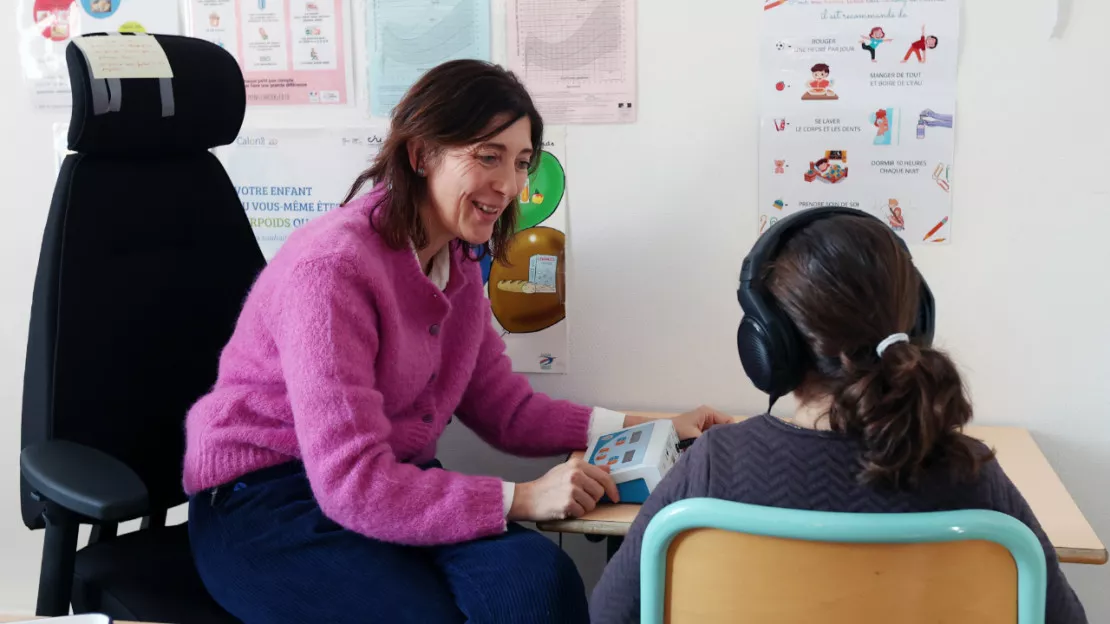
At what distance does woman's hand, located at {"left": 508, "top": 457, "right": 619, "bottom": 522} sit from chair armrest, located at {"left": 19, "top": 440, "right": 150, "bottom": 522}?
1.53 feet

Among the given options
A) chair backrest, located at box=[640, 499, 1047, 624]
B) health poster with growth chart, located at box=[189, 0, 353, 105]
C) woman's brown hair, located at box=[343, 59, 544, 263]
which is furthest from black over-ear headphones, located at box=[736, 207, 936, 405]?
health poster with growth chart, located at box=[189, 0, 353, 105]

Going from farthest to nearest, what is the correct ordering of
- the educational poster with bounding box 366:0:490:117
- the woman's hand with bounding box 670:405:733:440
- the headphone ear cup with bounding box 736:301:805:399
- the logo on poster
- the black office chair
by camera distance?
the logo on poster, the educational poster with bounding box 366:0:490:117, the woman's hand with bounding box 670:405:733:440, the black office chair, the headphone ear cup with bounding box 736:301:805:399

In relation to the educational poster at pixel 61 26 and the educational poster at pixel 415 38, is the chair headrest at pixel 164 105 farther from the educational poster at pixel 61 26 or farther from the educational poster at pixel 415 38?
the educational poster at pixel 61 26

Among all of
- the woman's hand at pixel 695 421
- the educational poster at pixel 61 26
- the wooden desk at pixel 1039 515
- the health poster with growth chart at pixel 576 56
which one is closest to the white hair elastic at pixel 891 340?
the wooden desk at pixel 1039 515

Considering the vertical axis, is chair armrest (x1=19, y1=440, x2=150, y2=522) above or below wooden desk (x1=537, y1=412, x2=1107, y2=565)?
above

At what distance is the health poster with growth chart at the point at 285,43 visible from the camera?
73.0 inches

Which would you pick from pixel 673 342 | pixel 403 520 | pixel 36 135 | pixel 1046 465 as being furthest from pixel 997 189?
pixel 36 135

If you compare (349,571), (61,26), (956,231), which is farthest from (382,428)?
(61,26)

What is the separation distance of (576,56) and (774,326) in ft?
3.14

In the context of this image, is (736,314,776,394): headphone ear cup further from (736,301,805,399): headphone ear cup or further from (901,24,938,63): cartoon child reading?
(901,24,938,63): cartoon child reading

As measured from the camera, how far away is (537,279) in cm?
186

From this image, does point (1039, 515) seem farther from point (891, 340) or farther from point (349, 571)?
point (349, 571)

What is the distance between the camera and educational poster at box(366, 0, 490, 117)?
1.80 m

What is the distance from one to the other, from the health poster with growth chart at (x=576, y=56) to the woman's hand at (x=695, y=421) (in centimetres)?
54
